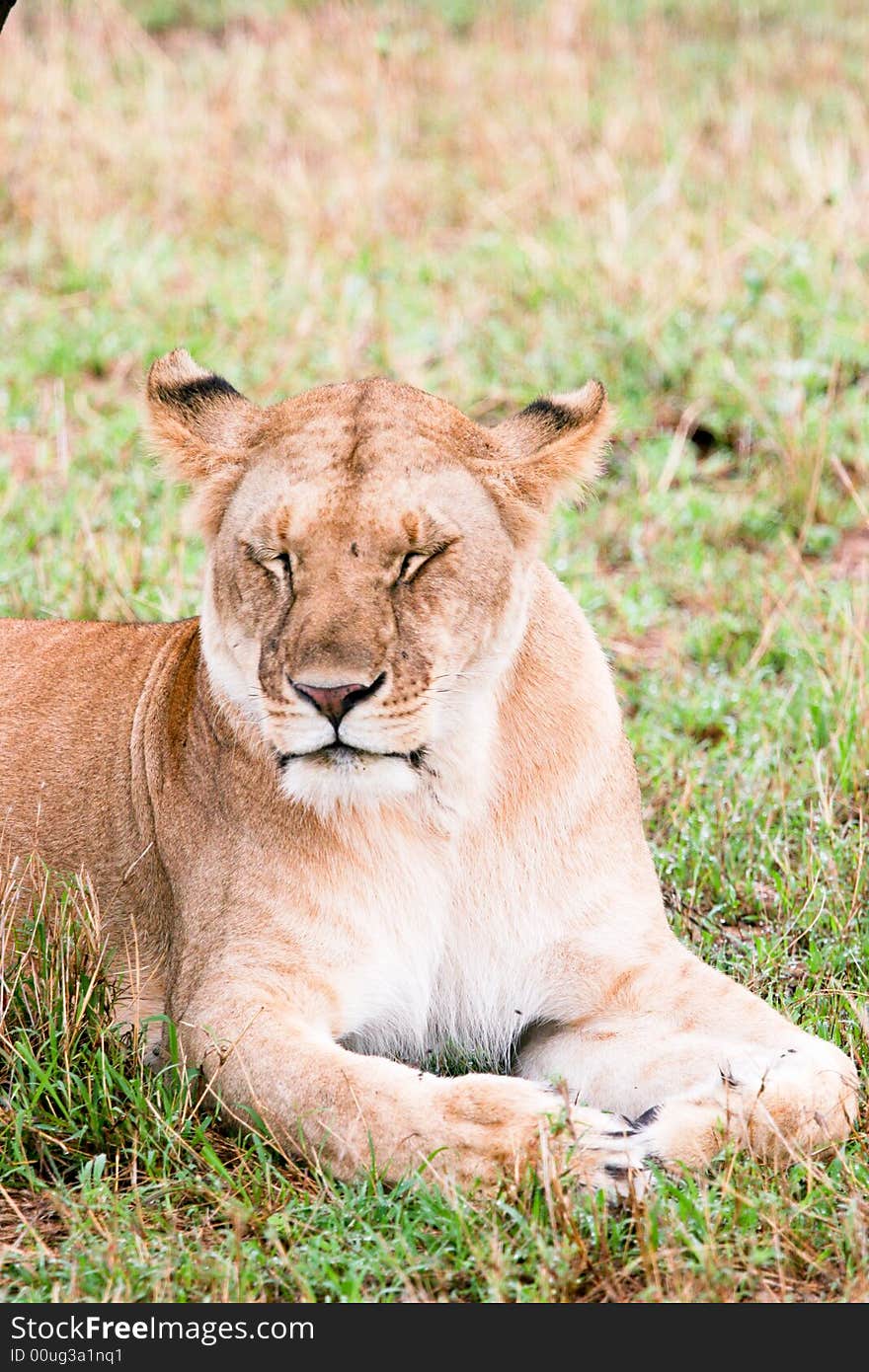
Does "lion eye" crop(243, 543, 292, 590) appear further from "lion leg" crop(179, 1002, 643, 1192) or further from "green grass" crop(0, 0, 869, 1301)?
"lion leg" crop(179, 1002, 643, 1192)

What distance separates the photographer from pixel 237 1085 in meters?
2.78

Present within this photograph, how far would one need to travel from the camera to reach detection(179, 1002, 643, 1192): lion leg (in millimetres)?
2570

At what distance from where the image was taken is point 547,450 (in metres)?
3.01

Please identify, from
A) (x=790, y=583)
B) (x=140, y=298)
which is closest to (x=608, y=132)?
(x=140, y=298)

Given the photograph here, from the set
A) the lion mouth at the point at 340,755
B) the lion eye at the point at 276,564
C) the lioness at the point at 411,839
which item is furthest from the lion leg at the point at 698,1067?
the lion eye at the point at 276,564

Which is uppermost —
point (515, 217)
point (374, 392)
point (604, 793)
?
point (515, 217)

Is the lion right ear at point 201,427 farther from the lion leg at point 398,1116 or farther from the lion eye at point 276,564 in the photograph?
the lion leg at point 398,1116

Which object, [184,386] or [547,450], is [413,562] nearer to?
[547,450]

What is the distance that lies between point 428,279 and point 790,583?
9.26ft

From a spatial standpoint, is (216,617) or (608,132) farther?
(608,132)

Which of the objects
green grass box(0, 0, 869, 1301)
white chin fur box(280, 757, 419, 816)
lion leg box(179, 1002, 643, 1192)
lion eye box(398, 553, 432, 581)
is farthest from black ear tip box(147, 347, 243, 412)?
lion leg box(179, 1002, 643, 1192)

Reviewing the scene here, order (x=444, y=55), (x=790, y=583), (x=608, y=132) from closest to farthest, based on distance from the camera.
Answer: (x=790, y=583) → (x=608, y=132) → (x=444, y=55)
